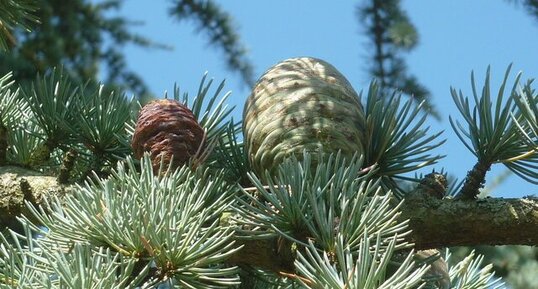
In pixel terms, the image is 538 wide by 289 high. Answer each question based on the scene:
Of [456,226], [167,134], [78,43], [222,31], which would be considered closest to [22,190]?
[167,134]

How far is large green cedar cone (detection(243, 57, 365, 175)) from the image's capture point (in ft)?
3.02

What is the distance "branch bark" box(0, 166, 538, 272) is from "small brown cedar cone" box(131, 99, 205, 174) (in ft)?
0.41

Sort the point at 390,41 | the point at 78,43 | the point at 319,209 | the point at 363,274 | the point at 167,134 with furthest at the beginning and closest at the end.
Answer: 1. the point at 78,43
2. the point at 390,41
3. the point at 167,134
4. the point at 319,209
5. the point at 363,274

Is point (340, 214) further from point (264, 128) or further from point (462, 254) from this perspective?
point (462, 254)

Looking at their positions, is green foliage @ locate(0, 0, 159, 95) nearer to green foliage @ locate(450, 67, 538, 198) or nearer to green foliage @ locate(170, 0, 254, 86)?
green foliage @ locate(170, 0, 254, 86)

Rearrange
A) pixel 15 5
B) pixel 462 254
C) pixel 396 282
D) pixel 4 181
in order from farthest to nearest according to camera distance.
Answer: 1. pixel 462 254
2. pixel 15 5
3. pixel 4 181
4. pixel 396 282

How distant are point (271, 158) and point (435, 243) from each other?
18cm

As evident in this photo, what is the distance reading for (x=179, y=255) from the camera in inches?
29.5

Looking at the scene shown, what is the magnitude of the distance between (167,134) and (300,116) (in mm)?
129

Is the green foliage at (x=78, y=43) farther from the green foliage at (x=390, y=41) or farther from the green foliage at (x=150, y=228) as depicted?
the green foliage at (x=150, y=228)

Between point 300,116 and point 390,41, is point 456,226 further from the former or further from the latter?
point 390,41

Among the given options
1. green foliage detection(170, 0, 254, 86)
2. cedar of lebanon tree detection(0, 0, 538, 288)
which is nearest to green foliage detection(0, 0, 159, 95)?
green foliage detection(170, 0, 254, 86)

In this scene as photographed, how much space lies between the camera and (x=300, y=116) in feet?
3.07

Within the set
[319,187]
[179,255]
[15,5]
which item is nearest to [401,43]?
[15,5]
